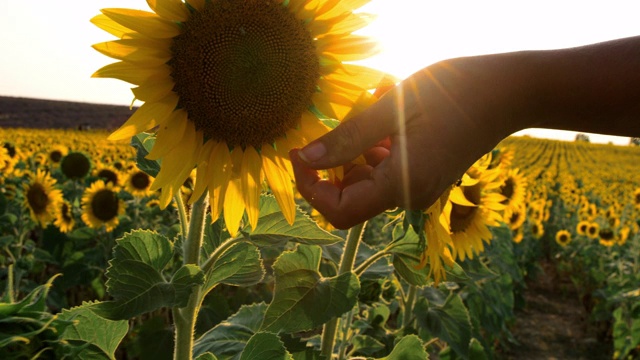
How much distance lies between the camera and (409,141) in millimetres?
1405

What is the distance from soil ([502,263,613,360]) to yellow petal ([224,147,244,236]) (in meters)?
5.22

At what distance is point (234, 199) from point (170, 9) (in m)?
0.51

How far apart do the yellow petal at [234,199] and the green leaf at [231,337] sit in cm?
39

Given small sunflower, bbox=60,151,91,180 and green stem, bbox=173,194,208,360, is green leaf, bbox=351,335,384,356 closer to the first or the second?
green stem, bbox=173,194,208,360

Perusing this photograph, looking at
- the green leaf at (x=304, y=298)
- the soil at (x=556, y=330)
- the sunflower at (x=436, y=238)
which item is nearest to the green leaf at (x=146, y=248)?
the green leaf at (x=304, y=298)

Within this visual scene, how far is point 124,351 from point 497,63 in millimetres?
4156

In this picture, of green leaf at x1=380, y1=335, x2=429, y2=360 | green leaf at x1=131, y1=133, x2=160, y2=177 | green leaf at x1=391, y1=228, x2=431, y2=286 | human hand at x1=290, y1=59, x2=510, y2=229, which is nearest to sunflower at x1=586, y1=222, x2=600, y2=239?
green leaf at x1=391, y1=228, x2=431, y2=286

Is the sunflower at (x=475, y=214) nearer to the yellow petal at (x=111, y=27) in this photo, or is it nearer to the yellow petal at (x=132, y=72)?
the yellow petal at (x=132, y=72)

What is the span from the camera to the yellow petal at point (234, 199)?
4.98 feet

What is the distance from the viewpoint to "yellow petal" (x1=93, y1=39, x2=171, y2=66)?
50.7 inches

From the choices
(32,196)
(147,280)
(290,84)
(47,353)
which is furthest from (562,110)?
(32,196)

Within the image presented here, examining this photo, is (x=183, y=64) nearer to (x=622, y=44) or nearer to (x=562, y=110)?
(x=562, y=110)

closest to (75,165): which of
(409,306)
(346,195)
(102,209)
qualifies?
(102,209)

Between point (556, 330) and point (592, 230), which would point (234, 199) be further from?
point (592, 230)
